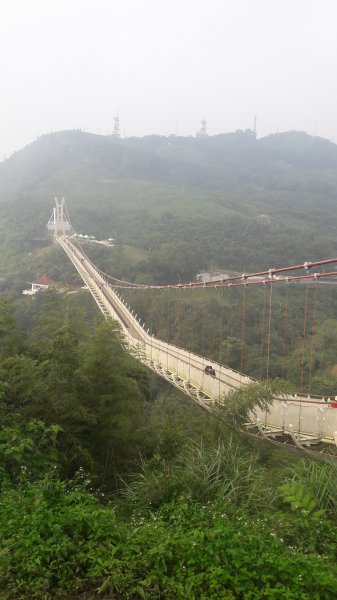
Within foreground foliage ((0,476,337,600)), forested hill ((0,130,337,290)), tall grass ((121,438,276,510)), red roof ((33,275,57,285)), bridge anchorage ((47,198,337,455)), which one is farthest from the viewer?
forested hill ((0,130,337,290))

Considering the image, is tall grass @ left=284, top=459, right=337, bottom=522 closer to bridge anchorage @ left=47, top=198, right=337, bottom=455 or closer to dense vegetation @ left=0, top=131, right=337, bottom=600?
dense vegetation @ left=0, top=131, right=337, bottom=600

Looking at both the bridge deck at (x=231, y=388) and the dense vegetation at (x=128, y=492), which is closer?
the dense vegetation at (x=128, y=492)

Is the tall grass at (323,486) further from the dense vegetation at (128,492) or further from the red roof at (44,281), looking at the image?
the red roof at (44,281)

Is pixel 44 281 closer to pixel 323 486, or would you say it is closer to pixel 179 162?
pixel 323 486

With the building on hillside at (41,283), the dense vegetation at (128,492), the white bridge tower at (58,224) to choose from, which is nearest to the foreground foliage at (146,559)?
the dense vegetation at (128,492)

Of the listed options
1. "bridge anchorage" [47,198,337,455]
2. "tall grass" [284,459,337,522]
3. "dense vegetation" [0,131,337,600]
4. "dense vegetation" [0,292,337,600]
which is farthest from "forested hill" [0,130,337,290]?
"tall grass" [284,459,337,522]

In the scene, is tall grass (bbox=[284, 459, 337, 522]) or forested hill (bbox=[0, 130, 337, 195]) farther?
forested hill (bbox=[0, 130, 337, 195])

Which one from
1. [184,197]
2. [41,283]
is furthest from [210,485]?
[184,197]

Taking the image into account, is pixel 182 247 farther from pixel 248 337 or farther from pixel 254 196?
pixel 254 196

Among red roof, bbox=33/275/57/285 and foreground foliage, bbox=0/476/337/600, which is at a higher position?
foreground foliage, bbox=0/476/337/600
